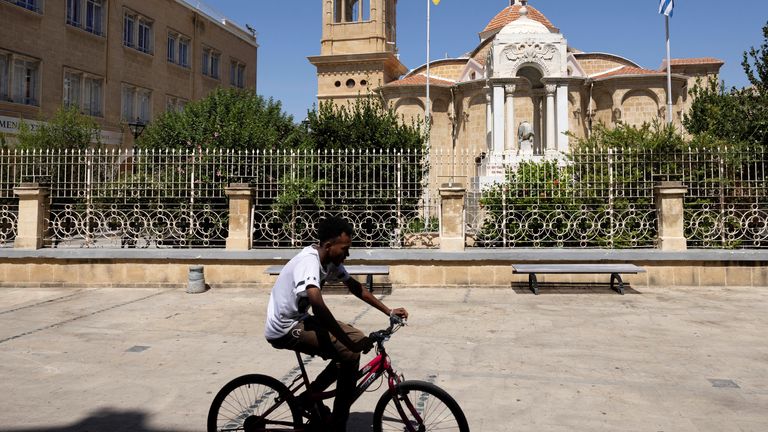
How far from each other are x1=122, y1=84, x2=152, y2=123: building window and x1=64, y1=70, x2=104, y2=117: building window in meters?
1.61

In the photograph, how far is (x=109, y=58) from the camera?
92.7 ft

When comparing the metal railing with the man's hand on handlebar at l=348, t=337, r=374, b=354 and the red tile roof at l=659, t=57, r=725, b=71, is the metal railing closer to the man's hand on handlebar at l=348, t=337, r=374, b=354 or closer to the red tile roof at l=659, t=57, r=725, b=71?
the man's hand on handlebar at l=348, t=337, r=374, b=354

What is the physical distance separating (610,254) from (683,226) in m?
1.67

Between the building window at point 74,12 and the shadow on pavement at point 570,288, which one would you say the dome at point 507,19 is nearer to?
the building window at point 74,12

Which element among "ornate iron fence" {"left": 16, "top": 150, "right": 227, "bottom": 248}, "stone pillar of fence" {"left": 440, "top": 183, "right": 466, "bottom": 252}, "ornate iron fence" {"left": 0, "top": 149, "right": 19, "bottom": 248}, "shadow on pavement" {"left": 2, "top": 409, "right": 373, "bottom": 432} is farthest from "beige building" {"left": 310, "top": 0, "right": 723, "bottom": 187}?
"ornate iron fence" {"left": 0, "top": 149, "right": 19, "bottom": 248}

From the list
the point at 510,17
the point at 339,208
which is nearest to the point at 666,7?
the point at 510,17

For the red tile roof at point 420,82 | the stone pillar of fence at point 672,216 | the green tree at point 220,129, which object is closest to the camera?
the stone pillar of fence at point 672,216

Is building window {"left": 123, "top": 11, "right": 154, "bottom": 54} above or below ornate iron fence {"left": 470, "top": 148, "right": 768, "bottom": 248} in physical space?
above

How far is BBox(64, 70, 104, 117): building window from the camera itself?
85.8 ft

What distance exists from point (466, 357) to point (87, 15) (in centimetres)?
2770

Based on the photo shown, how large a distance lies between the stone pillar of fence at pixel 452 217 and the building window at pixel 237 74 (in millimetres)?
30855

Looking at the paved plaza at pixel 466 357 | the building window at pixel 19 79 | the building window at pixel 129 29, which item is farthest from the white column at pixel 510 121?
the building window at pixel 129 29

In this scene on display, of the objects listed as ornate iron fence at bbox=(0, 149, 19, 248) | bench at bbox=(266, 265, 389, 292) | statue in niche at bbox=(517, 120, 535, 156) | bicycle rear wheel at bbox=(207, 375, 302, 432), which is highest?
statue in niche at bbox=(517, 120, 535, 156)

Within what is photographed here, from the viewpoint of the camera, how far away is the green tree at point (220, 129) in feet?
50.4
